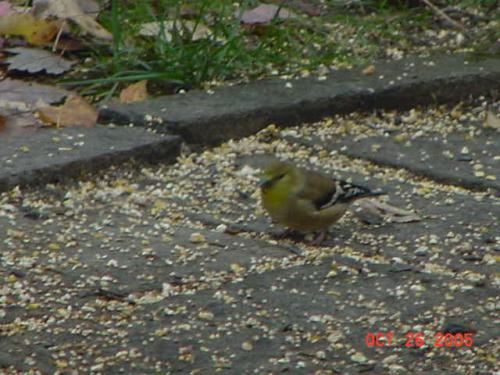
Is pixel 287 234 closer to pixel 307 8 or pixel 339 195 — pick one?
pixel 339 195

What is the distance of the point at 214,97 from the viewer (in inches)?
195

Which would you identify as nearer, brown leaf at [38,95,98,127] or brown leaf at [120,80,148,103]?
brown leaf at [38,95,98,127]

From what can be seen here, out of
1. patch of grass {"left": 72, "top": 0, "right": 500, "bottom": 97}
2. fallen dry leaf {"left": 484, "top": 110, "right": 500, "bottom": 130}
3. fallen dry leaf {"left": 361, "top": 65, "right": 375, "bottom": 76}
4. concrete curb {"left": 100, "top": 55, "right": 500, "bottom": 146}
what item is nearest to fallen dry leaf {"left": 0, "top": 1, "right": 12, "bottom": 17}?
patch of grass {"left": 72, "top": 0, "right": 500, "bottom": 97}

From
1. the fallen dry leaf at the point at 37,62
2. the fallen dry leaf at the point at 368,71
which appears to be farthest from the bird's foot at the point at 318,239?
the fallen dry leaf at the point at 37,62

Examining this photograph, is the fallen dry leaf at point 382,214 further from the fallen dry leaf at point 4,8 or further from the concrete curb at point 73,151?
the fallen dry leaf at point 4,8

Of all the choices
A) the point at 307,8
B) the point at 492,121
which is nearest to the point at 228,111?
the point at 492,121

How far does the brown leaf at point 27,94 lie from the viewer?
4961 mm

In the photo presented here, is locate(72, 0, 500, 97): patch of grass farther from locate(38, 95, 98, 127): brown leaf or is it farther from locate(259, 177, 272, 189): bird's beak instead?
locate(259, 177, 272, 189): bird's beak

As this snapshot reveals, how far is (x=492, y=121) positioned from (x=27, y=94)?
1746 millimetres

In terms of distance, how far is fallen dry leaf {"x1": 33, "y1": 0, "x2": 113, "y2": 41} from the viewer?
545 cm

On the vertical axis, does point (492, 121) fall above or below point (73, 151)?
below

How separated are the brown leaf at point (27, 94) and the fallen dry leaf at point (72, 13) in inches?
17.7

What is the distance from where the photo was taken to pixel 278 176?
4027 millimetres
